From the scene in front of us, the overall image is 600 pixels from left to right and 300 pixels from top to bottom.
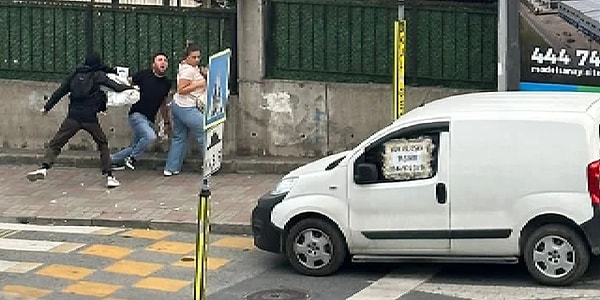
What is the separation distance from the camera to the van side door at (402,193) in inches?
445

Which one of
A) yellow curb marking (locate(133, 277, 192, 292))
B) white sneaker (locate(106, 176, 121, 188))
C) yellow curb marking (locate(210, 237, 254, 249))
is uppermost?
white sneaker (locate(106, 176, 121, 188))

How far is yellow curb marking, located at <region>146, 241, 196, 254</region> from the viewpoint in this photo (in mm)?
13062

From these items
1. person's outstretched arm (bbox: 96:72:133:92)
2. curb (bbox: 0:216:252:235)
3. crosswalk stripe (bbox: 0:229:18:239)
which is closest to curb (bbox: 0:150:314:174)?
person's outstretched arm (bbox: 96:72:133:92)

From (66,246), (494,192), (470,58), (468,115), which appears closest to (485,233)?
(494,192)

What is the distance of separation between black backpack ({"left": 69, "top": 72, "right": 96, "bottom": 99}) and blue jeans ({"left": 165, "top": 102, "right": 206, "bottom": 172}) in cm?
117

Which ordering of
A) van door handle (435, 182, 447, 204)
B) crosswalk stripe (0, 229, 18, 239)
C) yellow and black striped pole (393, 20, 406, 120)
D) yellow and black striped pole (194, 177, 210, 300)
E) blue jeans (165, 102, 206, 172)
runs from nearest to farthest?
yellow and black striped pole (194, 177, 210, 300)
van door handle (435, 182, 447, 204)
crosswalk stripe (0, 229, 18, 239)
yellow and black striped pole (393, 20, 406, 120)
blue jeans (165, 102, 206, 172)

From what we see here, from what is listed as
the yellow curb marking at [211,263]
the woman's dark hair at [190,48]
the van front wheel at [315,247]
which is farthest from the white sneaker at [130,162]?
the van front wheel at [315,247]

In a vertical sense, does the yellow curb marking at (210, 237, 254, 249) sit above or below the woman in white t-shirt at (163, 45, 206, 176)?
below

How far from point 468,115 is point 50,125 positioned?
8.47 metres

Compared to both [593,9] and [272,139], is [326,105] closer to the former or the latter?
[272,139]

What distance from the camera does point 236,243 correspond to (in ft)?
43.8

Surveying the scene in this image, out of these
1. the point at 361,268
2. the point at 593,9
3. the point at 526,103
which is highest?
the point at 593,9

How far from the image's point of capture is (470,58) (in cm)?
1653

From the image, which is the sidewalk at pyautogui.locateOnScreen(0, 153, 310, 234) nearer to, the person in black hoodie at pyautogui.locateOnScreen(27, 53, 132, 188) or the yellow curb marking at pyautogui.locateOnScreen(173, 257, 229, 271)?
the person in black hoodie at pyautogui.locateOnScreen(27, 53, 132, 188)
